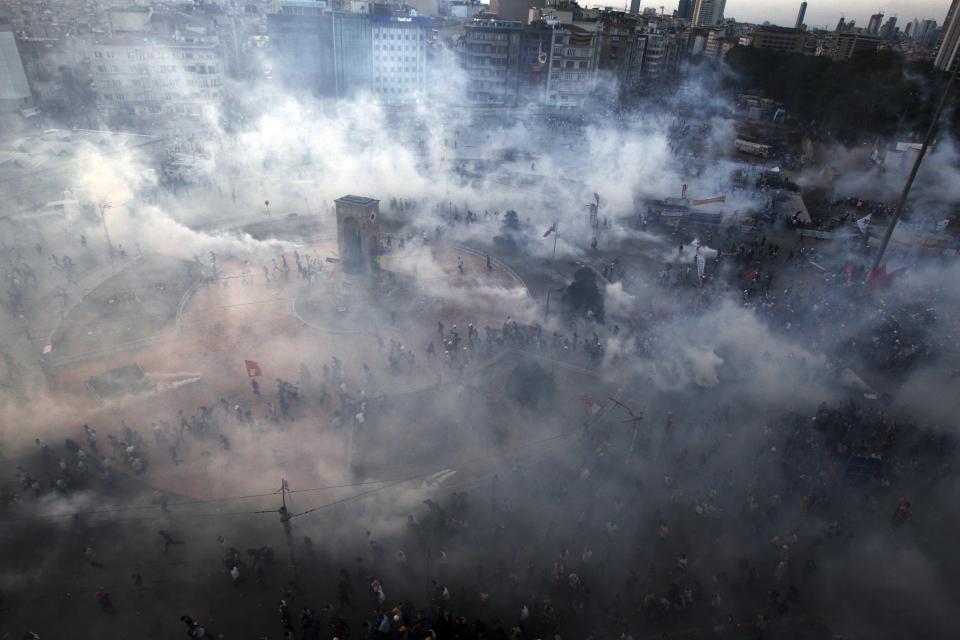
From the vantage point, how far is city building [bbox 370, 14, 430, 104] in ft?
209

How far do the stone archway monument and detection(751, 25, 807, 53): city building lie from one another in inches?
5098

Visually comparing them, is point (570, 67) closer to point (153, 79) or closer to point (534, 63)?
point (534, 63)

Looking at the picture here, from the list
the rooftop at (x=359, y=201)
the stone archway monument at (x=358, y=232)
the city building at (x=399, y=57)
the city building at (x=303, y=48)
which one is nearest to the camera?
the rooftop at (x=359, y=201)

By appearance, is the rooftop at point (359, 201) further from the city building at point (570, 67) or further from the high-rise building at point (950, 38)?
the high-rise building at point (950, 38)

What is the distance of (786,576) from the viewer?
14547 mm

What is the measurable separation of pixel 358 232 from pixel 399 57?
46.8 meters

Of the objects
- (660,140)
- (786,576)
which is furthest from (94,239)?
(660,140)

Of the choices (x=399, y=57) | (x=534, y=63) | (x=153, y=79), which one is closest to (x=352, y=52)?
(x=399, y=57)

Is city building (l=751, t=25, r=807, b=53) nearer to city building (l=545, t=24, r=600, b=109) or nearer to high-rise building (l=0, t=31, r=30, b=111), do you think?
city building (l=545, t=24, r=600, b=109)

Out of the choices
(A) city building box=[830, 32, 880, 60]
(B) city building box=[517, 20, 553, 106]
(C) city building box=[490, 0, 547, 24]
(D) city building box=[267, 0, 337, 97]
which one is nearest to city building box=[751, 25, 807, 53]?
(A) city building box=[830, 32, 880, 60]

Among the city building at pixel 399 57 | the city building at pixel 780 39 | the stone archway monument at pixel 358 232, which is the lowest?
the stone archway monument at pixel 358 232

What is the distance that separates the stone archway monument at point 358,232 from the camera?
25.7m

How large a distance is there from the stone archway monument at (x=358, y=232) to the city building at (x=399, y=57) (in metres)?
43.0

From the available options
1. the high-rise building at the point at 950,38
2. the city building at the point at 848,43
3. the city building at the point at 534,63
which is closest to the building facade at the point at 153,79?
the city building at the point at 534,63
